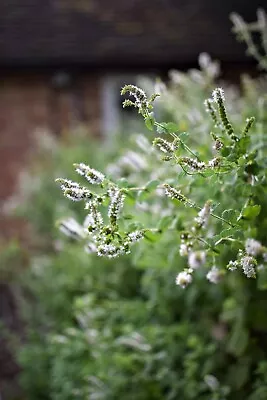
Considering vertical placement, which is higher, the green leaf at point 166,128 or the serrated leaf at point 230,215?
the green leaf at point 166,128

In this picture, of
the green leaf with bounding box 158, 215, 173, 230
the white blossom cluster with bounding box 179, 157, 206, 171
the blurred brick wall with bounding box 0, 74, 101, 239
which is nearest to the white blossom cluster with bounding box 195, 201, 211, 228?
the white blossom cluster with bounding box 179, 157, 206, 171

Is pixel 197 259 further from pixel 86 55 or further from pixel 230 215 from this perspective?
pixel 86 55

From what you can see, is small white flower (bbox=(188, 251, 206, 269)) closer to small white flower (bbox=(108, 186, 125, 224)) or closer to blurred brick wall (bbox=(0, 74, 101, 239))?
small white flower (bbox=(108, 186, 125, 224))

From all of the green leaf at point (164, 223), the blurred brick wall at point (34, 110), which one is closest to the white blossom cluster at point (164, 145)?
the green leaf at point (164, 223)

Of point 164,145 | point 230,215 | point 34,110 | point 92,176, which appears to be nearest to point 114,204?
point 92,176

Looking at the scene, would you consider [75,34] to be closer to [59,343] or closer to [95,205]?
[59,343]

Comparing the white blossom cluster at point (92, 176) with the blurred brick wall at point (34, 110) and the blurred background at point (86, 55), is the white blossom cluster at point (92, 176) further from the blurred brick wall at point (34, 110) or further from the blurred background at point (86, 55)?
the blurred brick wall at point (34, 110)
